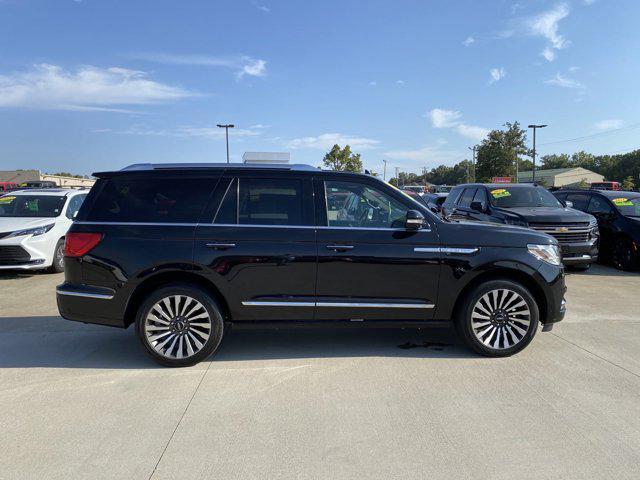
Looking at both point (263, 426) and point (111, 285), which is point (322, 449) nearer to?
point (263, 426)

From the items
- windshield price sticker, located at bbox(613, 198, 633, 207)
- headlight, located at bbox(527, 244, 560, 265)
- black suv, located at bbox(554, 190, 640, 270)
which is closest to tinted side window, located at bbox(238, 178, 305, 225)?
headlight, located at bbox(527, 244, 560, 265)

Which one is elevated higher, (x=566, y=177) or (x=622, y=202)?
(x=566, y=177)

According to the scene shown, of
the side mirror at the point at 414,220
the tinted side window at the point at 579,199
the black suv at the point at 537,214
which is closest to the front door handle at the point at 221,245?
the side mirror at the point at 414,220

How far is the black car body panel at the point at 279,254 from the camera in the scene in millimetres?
4273

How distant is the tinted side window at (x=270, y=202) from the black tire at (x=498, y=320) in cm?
186

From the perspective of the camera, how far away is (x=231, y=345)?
496 centimetres

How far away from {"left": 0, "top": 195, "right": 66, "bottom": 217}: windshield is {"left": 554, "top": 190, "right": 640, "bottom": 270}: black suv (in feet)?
39.0

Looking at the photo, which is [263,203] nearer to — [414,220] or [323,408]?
[414,220]

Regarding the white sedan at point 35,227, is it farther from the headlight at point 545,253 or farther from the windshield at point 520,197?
the windshield at point 520,197

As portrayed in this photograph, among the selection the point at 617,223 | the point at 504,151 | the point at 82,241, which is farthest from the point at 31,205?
the point at 504,151

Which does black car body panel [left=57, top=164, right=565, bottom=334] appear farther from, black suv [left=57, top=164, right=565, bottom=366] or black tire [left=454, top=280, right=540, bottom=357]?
black tire [left=454, top=280, right=540, bottom=357]

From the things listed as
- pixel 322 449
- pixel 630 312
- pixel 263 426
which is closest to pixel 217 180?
pixel 263 426

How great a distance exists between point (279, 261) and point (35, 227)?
6735mm

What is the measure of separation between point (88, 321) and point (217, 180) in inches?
72.5
